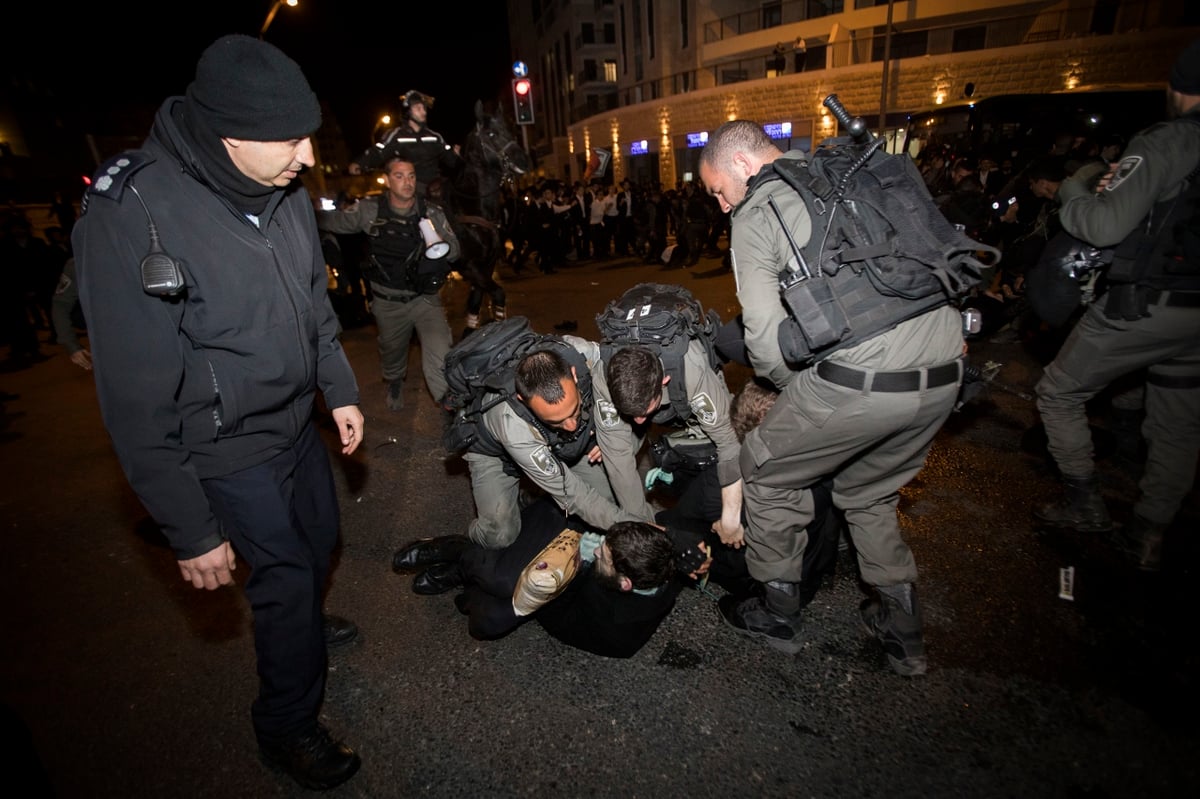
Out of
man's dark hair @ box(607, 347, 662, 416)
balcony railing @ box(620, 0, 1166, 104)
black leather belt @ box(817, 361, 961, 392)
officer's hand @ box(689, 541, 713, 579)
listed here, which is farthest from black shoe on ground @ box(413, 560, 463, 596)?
balcony railing @ box(620, 0, 1166, 104)

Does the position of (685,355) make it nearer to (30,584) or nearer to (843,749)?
(843,749)

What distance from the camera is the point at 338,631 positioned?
7.91ft

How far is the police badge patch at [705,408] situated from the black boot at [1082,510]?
74.1 inches

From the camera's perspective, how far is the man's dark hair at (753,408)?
8.55ft

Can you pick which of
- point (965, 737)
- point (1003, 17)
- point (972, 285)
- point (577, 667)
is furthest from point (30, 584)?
point (1003, 17)

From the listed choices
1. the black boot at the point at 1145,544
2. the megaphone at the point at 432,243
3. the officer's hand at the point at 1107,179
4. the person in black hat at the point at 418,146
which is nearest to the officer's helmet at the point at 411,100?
the person in black hat at the point at 418,146

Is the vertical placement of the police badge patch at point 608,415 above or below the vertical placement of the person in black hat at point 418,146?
below

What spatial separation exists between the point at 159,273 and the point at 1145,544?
3739mm

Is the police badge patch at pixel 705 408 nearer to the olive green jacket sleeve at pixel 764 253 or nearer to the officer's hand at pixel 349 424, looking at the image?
the olive green jacket sleeve at pixel 764 253

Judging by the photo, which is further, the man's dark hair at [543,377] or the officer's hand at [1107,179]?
the officer's hand at [1107,179]

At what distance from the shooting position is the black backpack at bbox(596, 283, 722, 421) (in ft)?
7.71

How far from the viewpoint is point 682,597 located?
259cm

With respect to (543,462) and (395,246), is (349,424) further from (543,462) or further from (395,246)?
(395,246)

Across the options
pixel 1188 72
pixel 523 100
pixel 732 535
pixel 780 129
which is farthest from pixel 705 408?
pixel 780 129
